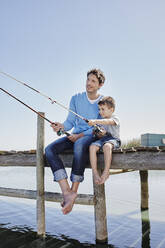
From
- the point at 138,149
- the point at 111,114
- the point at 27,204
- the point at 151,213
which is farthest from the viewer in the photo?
the point at 27,204

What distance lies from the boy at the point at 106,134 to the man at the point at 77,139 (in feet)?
0.50

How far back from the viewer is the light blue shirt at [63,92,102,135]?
173 inches

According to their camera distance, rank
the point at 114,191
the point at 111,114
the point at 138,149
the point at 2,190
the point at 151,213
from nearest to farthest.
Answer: the point at 138,149, the point at 111,114, the point at 2,190, the point at 151,213, the point at 114,191

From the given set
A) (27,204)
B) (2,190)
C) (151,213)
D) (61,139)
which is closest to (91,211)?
(151,213)

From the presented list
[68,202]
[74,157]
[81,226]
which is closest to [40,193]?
[68,202]

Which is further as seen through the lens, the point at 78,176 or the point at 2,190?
the point at 2,190

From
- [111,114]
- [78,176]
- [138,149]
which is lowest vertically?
[78,176]

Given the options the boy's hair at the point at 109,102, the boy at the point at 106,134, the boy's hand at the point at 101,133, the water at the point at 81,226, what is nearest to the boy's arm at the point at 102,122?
the boy at the point at 106,134

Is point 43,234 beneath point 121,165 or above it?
beneath

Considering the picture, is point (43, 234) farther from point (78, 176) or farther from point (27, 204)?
point (27, 204)

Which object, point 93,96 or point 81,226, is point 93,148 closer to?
point 93,96

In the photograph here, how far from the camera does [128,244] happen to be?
4.47 m

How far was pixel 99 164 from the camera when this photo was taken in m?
4.14

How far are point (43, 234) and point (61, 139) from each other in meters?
1.65
